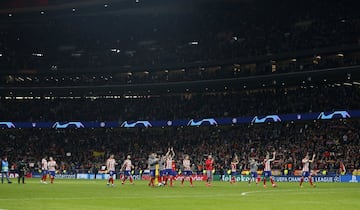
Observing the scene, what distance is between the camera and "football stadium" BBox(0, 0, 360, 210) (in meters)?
68.6

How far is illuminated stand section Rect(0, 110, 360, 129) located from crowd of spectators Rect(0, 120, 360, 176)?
1853mm

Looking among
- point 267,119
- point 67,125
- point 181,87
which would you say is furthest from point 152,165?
point 67,125

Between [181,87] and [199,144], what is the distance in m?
7.72

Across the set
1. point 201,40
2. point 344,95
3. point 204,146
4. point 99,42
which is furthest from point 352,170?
point 99,42

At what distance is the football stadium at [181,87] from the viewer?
225 feet

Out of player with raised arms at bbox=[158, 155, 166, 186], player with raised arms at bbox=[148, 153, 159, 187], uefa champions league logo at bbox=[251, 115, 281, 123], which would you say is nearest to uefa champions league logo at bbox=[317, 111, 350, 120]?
uefa champions league logo at bbox=[251, 115, 281, 123]

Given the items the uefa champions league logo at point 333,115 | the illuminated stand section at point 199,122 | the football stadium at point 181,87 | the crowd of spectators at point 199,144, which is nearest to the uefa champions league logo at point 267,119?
A: the illuminated stand section at point 199,122

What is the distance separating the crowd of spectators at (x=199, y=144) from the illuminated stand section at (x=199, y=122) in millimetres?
1853

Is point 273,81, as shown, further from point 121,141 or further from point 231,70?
point 121,141

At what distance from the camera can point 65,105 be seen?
94250mm

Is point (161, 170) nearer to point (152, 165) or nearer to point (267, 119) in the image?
point (152, 165)

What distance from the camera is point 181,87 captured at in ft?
268

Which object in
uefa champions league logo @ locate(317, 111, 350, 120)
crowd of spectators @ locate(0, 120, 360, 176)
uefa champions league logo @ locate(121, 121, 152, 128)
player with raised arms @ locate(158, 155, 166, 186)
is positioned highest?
uefa champions league logo @ locate(121, 121, 152, 128)

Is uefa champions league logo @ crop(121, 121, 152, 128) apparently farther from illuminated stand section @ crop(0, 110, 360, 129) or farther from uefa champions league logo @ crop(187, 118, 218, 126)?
uefa champions league logo @ crop(187, 118, 218, 126)
